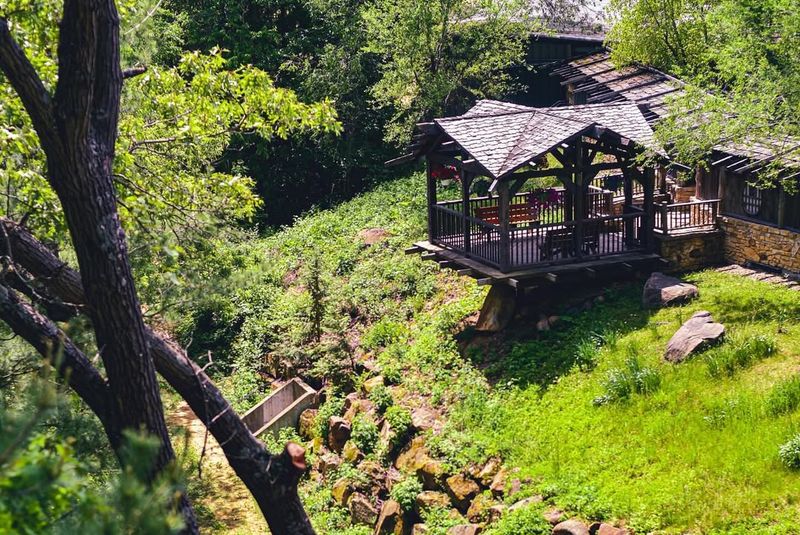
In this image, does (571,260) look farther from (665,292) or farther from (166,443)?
(166,443)

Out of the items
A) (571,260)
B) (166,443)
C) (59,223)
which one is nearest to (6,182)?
(59,223)

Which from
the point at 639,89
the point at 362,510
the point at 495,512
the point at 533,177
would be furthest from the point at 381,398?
the point at 639,89

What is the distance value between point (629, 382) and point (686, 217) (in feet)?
22.8

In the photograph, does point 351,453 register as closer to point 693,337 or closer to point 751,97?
point 693,337

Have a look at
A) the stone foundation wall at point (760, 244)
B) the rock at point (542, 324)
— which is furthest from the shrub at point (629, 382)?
the stone foundation wall at point (760, 244)

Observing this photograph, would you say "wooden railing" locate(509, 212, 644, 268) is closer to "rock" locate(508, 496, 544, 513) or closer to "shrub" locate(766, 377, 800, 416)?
"rock" locate(508, 496, 544, 513)

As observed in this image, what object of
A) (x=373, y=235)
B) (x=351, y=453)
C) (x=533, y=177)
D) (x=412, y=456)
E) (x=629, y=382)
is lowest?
(x=351, y=453)

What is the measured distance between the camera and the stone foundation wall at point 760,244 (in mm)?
16500

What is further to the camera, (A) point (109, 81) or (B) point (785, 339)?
(B) point (785, 339)

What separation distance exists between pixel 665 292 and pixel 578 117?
12.6 feet

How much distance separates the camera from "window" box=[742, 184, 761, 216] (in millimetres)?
17531

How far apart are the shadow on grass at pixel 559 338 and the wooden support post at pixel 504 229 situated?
1497mm

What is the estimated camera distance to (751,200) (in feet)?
58.1

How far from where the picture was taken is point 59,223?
8750 millimetres
